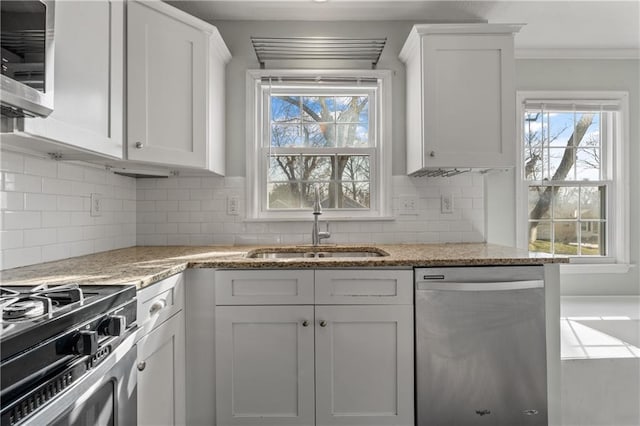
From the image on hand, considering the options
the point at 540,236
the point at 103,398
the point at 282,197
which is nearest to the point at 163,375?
the point at 103,398

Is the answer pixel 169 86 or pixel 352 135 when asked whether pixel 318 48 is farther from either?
pixel 169 86

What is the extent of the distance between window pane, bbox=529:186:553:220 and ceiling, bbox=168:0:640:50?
3.72 ft

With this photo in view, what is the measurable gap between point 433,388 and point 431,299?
41 cm

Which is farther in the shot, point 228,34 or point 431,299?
point 228,34

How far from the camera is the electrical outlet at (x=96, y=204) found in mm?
1884

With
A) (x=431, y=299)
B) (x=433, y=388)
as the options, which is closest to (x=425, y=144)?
(x=431, y=299)

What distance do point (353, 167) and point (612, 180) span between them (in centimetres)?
206

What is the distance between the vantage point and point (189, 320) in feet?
5.29

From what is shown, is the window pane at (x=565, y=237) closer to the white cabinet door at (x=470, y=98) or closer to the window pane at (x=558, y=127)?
the window pane at (x=558, y=127)

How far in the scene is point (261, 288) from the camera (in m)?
1.61

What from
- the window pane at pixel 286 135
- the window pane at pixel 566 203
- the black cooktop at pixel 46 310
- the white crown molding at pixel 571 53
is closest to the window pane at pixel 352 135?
the window pane at pixel 286 135

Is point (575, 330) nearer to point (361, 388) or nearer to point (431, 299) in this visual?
point (431, 299)

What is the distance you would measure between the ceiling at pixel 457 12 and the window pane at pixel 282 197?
43.5 inches

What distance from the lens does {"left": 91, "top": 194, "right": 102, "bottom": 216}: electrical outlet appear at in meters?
1.88
